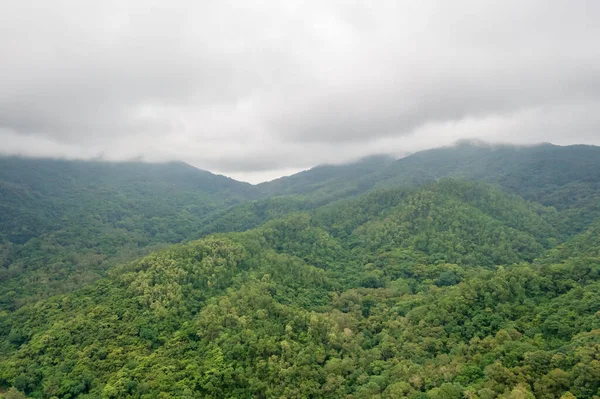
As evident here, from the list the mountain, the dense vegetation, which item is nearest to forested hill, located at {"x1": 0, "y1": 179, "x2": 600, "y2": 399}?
the dense vegetation

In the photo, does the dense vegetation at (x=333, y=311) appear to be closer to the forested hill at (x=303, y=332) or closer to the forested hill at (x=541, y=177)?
the forested hill at (x=303, y=332)

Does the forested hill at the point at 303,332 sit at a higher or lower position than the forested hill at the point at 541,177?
lower

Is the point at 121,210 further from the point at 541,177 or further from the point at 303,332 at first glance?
the point at 541,177

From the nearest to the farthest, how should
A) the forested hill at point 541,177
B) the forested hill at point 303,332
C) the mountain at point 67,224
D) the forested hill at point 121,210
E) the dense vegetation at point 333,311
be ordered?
the forested hill at point 303,332 → the dense vegetation at point 333,311 → the mountain at point 67,224 → the forested hill at point 121,210 → the forested hill at point 541,177

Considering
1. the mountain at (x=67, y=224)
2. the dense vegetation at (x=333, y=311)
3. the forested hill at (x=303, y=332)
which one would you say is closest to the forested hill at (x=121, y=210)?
the mountain at (x=67, y=224)

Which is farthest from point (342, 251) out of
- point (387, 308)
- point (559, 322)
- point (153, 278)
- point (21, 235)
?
point (21, 235)

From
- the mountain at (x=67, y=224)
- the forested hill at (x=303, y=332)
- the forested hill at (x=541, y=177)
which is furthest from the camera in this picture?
the forested hill at (x=541, y=177)

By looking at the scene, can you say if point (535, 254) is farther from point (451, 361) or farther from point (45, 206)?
point (45, 206)

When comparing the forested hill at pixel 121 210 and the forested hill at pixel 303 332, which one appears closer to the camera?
the forested hill at pixel 303 332
